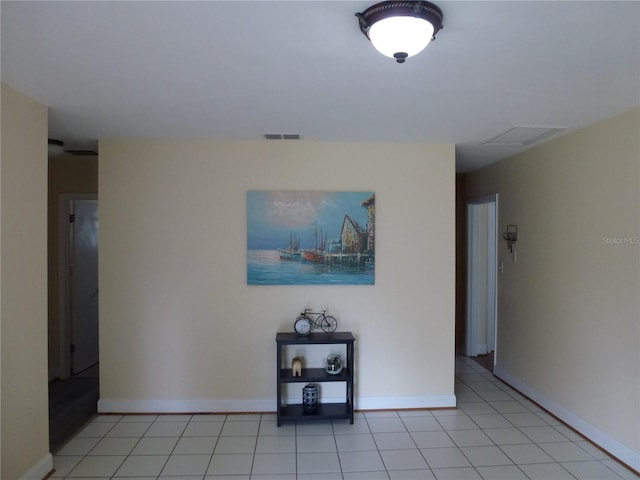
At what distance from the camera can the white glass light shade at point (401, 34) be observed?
1443 millimetres

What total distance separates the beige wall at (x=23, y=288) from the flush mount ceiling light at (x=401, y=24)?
2.03 m

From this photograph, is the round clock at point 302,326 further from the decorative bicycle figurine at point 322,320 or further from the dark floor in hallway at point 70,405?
the dark floor in hallway at point 70,405

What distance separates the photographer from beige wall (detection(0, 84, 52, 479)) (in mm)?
2232

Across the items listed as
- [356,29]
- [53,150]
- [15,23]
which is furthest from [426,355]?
[53,150]

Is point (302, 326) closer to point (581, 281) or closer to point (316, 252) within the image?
point (316, 252)

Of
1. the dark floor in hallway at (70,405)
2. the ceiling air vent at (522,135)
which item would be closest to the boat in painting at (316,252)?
the ceiling air vent at (522,135)

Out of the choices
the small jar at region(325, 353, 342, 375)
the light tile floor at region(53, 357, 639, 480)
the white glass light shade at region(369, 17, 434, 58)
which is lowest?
the light tile floor at region(53, 357, 639, 480)

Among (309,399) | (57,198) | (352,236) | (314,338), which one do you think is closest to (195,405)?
(309,399)

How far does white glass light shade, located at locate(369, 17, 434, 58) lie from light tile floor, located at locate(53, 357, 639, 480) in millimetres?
2423

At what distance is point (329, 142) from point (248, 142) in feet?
2.27

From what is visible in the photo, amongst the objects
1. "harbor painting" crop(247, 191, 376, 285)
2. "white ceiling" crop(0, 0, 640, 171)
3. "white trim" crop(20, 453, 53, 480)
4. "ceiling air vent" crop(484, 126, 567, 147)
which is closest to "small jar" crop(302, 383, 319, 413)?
"harbor painting" crop(247, 191, 376, 285)

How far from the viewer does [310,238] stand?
351 cm

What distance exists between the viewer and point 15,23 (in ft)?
5.17

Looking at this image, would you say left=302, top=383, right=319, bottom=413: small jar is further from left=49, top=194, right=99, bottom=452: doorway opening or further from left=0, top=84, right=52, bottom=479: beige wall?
left=49, top=194, right=99, bottom=452: doorway opening
